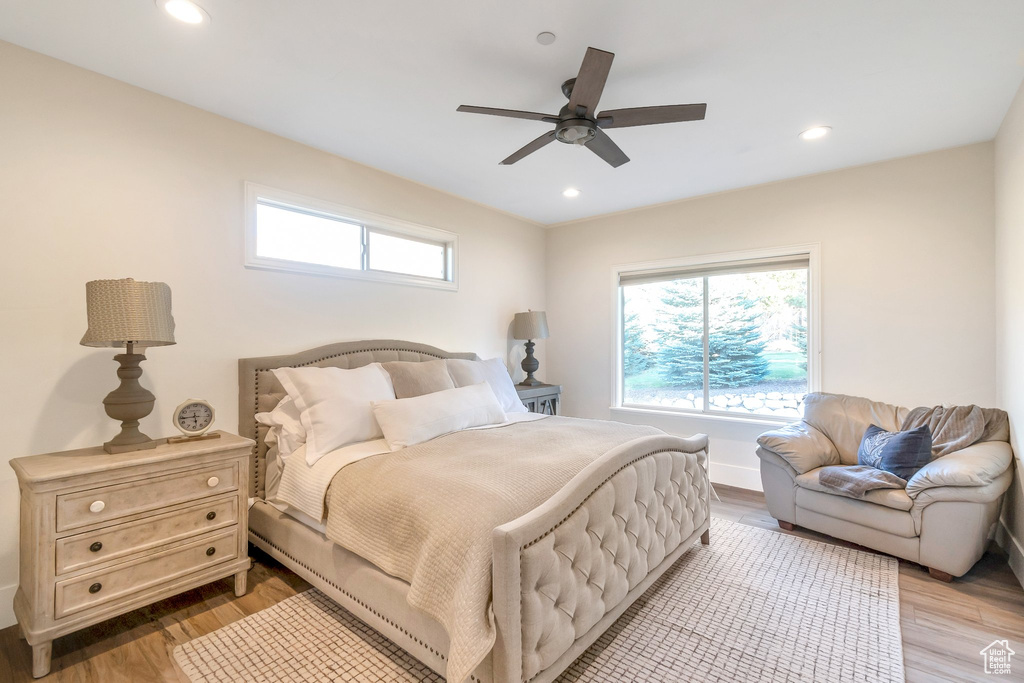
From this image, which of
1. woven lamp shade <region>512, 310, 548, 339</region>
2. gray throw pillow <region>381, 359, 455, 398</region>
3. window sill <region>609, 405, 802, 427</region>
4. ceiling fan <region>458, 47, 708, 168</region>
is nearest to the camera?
ceiling fan <region>458, 47, 708, 168</region>

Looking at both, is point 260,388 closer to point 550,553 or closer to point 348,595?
point 348,595

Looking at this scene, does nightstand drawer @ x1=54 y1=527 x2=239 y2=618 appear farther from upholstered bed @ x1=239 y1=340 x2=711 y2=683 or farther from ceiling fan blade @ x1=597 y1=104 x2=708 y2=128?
ceiling fan blade @ x1=597 y1=104 x2=708 y2=128

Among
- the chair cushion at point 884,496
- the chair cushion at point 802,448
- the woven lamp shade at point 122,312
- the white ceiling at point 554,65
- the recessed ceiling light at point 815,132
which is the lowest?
the chair cushion at point 884,496

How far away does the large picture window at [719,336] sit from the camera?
391 centimetres

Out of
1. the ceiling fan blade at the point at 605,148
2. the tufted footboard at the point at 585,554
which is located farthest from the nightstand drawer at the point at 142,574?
the ceiling fan blade at the point at 605,148

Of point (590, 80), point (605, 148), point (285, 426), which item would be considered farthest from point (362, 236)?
point (590, 80)

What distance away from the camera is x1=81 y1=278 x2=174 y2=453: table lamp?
1.97 meters

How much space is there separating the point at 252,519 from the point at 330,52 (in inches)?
100

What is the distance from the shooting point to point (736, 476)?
13.4ft

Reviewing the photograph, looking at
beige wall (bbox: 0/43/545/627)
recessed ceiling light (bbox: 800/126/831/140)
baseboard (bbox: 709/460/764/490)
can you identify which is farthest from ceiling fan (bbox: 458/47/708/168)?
baseboard (bbox: 709/460/764/490)

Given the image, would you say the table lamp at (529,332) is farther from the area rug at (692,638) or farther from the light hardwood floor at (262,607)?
the light hardwood floor at (262,607)

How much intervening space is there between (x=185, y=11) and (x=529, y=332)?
3420 mm

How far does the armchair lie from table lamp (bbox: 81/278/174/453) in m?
3.68

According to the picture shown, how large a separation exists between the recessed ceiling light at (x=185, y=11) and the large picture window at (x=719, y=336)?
12.6ft
